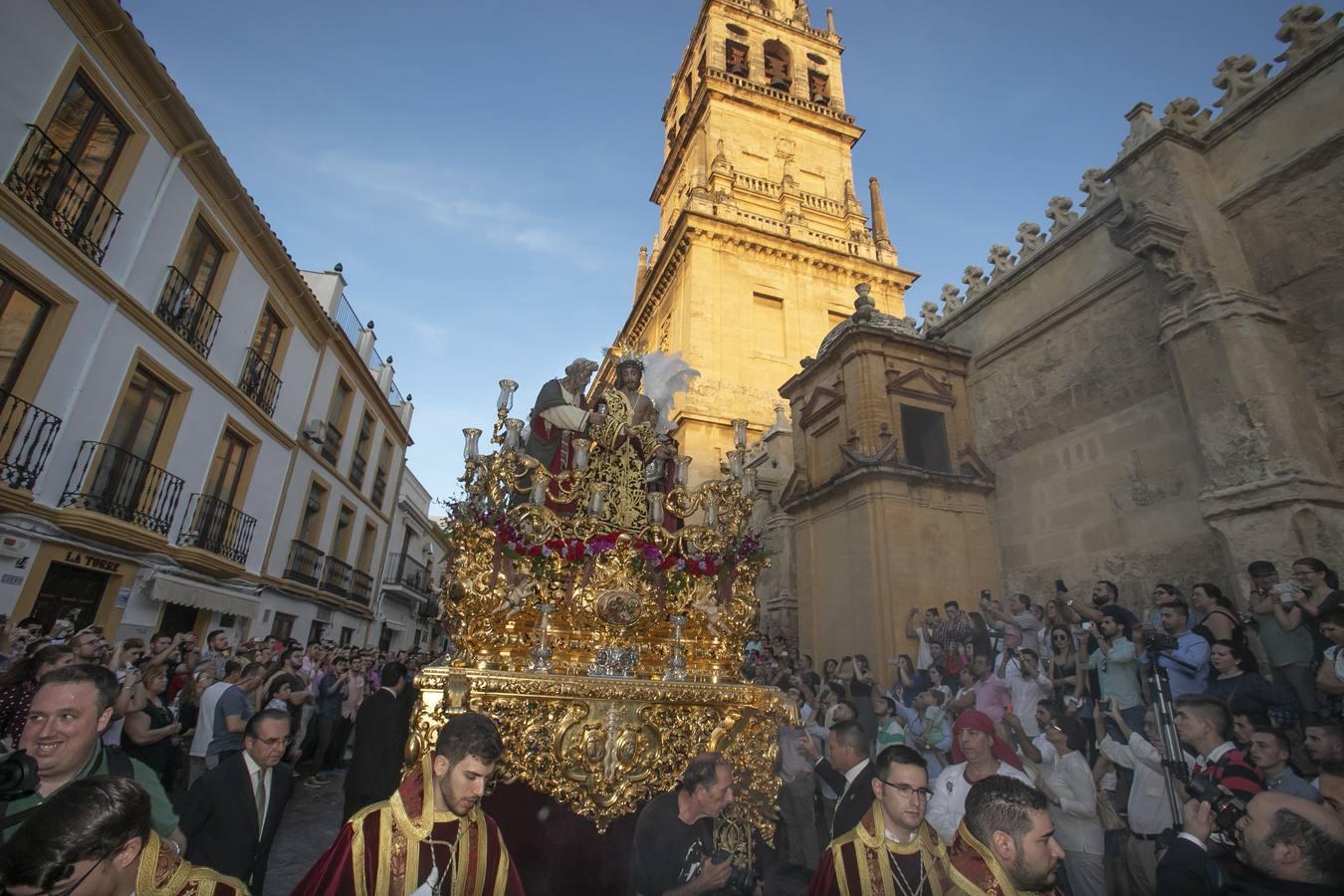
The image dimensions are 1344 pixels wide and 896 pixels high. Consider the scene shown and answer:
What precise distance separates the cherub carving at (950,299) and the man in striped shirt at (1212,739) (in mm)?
7376

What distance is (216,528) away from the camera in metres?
11.4

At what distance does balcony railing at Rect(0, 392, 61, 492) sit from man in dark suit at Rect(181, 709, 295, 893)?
7338 mm

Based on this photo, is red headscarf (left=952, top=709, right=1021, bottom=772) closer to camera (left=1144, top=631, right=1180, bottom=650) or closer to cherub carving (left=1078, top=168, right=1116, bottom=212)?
camera (left=1144, top=631, right=1180, bottom=650)

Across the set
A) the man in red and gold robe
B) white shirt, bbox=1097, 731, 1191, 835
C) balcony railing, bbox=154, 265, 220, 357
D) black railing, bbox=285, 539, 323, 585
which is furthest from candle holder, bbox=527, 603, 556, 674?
black railing, bbox=285, 539, 323, 585

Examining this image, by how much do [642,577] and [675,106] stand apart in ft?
105

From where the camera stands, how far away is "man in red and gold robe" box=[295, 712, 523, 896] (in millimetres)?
1983

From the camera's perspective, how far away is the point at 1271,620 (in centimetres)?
434

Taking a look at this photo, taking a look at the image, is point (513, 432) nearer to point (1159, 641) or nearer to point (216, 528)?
point (1159, 641)

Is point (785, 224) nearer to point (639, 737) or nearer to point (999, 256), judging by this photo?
point (999, 256)

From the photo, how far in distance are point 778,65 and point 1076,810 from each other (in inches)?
1248

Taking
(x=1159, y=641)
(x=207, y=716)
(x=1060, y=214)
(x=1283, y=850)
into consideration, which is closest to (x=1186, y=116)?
(x=1060, y=214)

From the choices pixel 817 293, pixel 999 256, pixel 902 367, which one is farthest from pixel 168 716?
pixel 817 293

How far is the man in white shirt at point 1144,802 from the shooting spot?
3.91 metres

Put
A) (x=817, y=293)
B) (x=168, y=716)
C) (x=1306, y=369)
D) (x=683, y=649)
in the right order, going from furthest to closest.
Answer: (x=817, y=293) < (x=1306, y=369) < (x=168, y=716) < (x=683, y=649)
